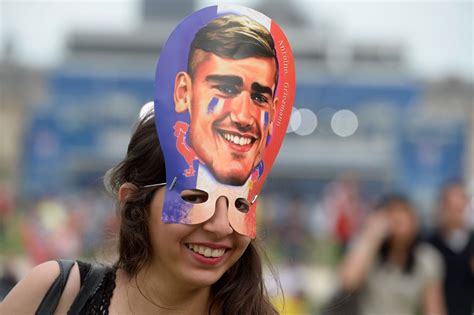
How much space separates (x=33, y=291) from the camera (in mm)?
2072

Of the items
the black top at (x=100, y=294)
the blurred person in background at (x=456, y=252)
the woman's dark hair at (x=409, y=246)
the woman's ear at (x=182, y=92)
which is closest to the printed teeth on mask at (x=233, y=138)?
the woman's ear at (x=182, y=92)

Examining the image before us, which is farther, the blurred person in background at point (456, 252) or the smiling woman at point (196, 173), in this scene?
the blurred person in background at point (456, 252)

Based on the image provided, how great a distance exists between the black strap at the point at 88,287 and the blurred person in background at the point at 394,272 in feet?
9.33

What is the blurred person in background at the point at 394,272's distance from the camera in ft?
16.1

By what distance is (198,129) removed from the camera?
6.47ft

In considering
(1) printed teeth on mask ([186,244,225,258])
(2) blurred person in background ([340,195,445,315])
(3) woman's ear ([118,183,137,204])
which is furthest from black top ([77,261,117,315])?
(2) blurred person in background ([340,195,445,315])

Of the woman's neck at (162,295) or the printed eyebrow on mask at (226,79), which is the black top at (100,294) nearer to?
the woman's neck at (162,295)

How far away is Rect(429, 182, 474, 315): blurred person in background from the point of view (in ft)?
17.1

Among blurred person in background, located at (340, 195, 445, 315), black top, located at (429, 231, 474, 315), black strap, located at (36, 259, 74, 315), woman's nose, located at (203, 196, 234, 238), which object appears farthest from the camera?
black top, located at (429, 231, 474, 315)

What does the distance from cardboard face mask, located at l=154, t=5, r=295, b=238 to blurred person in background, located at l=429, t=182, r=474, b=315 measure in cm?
347

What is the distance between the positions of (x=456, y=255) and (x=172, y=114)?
3605 mm

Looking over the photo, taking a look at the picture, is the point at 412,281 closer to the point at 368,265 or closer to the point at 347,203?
the point at 368,265

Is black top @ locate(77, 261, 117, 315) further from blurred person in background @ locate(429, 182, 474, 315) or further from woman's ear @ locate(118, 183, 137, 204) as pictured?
blurred person in background @ locate(429, 182, 474, 315)

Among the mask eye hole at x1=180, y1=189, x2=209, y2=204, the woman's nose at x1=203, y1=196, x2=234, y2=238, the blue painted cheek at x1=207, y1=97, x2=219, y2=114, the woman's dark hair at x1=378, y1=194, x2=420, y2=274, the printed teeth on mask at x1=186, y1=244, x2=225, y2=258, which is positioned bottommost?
the woman's dark hair at x1=378, y1=194, x2=420, y2=274
